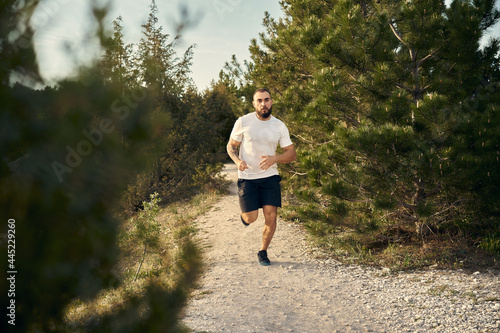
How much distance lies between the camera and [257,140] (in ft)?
16.1

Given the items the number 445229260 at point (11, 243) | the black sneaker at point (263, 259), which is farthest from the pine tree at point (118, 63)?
the black sneaker at point (263, 259)

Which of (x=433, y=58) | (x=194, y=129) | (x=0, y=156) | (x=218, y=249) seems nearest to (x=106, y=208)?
(x=0, y=156)

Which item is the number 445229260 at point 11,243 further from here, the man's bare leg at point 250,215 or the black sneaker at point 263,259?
the black sneaker at point 263,259

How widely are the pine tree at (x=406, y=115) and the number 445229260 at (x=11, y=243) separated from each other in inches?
158

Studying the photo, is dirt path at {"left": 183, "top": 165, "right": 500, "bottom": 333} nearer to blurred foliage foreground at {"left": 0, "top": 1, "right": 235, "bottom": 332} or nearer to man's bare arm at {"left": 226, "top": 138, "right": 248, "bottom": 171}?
man's bare arm at {"left": 226, "top": 138, "right": 248, "bottom": 171}

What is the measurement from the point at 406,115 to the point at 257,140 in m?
1.91

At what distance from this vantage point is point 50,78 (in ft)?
4.28

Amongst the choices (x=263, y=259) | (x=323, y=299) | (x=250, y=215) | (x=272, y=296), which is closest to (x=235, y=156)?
(x=250, y=215)

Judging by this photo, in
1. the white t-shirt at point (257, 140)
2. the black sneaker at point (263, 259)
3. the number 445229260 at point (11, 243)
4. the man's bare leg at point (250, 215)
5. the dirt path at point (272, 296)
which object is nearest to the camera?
the number 445229260 at point (11, 243)

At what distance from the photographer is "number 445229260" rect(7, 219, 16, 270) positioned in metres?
1.24

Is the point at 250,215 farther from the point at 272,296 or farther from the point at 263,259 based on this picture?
the point at 272,296

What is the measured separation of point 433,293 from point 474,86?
3.07 m

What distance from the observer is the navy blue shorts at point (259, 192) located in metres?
4.94

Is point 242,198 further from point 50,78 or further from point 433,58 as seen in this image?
point 50,78
